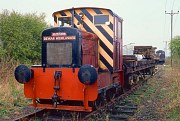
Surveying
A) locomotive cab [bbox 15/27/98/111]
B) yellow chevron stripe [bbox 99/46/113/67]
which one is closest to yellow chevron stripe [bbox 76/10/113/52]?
yellow chevron stripe [bbox 99/46/113/67]

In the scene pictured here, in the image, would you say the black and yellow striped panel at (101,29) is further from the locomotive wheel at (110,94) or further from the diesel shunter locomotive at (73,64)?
the locomotive wheel at (110,94)

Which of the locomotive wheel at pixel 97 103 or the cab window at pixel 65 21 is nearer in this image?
the locomotive wheel at pixel 97 103

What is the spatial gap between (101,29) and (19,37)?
824cm

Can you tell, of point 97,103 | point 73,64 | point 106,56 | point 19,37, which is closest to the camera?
point 73,64

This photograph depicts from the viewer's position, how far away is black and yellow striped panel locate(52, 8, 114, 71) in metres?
8.19

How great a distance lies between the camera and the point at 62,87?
671 centimetres

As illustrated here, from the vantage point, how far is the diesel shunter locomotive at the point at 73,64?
658cm

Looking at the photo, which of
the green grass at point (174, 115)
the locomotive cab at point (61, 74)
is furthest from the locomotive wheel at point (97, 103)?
the green grass at point (174, 115)

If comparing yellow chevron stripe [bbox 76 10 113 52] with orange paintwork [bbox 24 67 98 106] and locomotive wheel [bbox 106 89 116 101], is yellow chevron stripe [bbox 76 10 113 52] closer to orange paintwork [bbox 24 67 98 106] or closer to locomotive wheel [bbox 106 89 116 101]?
locomotive wheel [bbox 106 89 116 101]

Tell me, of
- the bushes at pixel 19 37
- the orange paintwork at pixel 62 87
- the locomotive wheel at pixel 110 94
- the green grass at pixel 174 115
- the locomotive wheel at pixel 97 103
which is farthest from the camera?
the bushes at pixel 19 37

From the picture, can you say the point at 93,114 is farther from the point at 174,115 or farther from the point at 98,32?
the point at 98,32

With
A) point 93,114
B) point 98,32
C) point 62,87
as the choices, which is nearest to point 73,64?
point 62,87

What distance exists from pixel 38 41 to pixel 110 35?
30.8ft

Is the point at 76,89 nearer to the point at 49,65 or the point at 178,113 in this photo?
the point at 49,65
